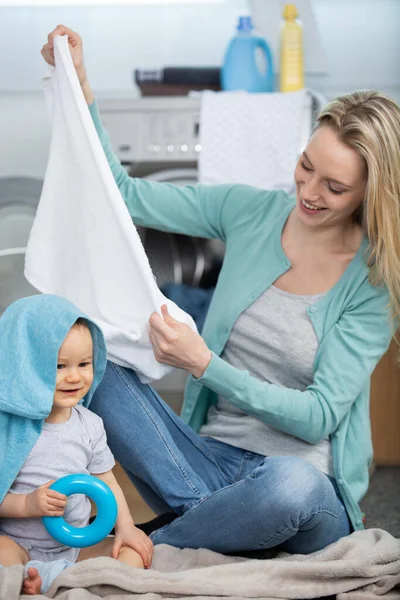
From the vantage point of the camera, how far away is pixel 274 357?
1505 millimetres

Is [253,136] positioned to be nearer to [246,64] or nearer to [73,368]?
[246,64]

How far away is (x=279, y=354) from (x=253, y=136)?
37.5 inches

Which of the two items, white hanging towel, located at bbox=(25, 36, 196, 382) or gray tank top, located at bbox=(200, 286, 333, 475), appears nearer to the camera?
white hanging towel, located at bbox=(25, 36, 196, 382)

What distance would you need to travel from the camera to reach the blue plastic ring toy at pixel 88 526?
3.99 feet

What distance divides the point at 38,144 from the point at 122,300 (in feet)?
3.80

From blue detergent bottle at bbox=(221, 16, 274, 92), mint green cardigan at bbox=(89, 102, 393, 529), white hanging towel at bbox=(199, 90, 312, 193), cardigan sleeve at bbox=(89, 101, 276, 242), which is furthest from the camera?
blue detergent bottle at bbox=(221, 16, 274, 92)

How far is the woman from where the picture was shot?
Result: 135cm

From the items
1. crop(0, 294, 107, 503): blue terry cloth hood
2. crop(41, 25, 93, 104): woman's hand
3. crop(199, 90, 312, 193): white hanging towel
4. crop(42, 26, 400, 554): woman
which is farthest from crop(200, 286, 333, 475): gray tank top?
crop(199, 90, 312, 193): white hanging towel

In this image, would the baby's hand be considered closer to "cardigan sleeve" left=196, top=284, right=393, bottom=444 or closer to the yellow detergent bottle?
"cardigan sleeve" left=196, top=284, right=393, bottom=444

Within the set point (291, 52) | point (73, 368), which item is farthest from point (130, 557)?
point (291, 52)

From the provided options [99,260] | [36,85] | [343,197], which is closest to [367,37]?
[36,85]

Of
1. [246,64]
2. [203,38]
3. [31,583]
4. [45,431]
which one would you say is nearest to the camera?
[31,583]

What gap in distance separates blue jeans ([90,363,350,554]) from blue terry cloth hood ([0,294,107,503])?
19cm

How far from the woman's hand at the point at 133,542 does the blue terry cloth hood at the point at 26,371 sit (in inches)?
7.4
